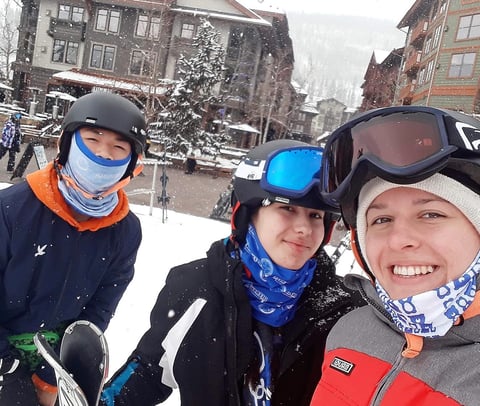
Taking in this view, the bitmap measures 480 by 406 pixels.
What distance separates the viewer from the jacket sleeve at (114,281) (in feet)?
8.21

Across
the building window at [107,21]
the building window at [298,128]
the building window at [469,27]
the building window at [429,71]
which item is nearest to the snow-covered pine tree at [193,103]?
the building window at [107,21]

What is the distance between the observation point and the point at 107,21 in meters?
33.0

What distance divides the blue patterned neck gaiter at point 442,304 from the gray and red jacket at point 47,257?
1.79 metres

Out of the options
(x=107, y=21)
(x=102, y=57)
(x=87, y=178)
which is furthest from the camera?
(x=102, y=57)

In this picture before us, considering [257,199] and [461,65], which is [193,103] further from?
[257,199]

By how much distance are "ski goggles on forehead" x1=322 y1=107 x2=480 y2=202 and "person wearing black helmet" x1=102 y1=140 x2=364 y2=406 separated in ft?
1.12

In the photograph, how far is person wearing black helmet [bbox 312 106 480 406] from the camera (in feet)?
3.60

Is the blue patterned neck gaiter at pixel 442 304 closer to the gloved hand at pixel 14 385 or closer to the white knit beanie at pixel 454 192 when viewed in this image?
the white knit beanie at pixel 454 192

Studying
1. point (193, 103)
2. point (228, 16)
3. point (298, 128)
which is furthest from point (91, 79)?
point (298, 128)

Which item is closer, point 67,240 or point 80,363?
point 80,363

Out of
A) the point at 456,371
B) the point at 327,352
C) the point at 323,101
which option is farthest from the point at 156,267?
the point at 323,101

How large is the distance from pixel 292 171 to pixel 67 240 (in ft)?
4.28

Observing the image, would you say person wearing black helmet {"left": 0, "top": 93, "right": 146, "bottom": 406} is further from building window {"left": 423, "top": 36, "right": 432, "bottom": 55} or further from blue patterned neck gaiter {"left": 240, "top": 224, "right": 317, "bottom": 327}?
building window {"left": 423, "top": 36, "right": 432, "bottom": 55}

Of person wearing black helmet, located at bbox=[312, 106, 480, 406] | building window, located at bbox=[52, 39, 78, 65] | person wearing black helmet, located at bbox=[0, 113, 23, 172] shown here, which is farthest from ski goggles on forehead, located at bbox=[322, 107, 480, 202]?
building window, located at bbox=[52, 39, 78, 65]
